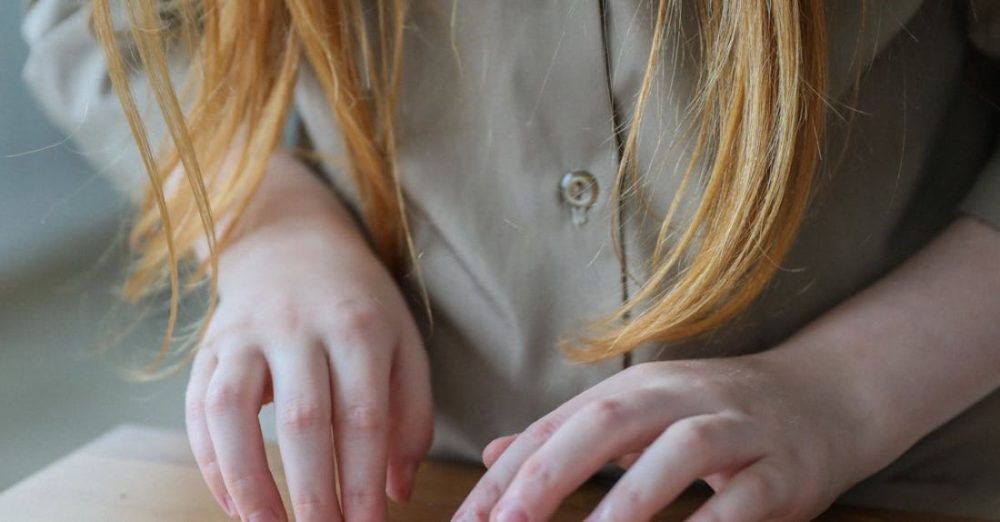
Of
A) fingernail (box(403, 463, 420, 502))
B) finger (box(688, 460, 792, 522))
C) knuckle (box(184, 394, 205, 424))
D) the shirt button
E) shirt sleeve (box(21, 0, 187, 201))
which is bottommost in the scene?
fingernail (box(403, 463, 420, 502))

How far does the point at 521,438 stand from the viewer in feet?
1.16

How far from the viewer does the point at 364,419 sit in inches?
15.2

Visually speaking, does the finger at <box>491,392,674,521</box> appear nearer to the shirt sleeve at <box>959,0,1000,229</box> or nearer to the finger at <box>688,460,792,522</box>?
the finger at <box>688,460,792,522</box>

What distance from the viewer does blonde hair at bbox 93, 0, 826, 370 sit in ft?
1.34

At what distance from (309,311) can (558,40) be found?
5.9 inches

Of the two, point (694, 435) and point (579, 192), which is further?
point (579, 192)

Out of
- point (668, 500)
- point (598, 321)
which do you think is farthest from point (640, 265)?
point (668, 500)

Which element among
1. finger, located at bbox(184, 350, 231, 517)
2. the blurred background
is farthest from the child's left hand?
the blurred background

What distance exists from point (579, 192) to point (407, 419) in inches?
4.7

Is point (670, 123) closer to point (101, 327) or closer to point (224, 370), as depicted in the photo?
point (224, 370)

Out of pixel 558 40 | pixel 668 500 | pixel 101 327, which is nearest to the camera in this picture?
pixel 668 500

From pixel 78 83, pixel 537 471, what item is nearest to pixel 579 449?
pixel 537 471

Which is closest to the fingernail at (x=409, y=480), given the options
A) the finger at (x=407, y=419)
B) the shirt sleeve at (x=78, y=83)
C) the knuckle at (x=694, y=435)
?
the finger at (x=407, y=419)

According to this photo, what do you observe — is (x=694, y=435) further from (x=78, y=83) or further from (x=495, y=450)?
(x=78, y=83)
